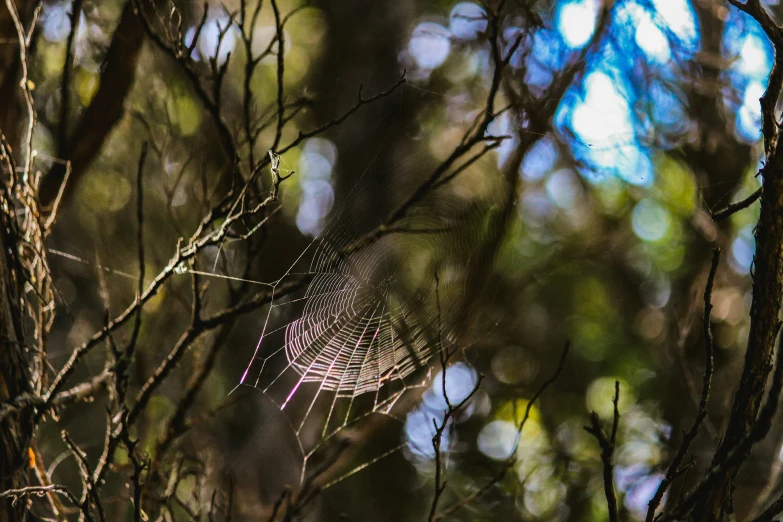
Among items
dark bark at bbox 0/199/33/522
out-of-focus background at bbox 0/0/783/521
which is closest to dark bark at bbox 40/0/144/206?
out-of-focus background at bbox 0/0/783/521

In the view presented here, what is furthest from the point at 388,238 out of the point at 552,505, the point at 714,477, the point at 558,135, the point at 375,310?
the point at 552,505

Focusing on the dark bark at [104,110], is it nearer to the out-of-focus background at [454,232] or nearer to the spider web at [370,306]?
the out-of-focus background at [454,232]

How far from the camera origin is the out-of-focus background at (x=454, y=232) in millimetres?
2963

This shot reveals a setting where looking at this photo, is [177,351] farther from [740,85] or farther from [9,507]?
[740,85]

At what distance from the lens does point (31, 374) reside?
184 cm

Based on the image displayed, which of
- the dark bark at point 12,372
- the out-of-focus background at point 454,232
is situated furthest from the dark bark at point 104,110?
the dark bark at point 12,372

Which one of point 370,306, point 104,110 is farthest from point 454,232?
point 104,110

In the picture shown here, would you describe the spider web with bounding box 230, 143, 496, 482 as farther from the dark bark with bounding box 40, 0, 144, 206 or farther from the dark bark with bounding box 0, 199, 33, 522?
the dark bark with bounding box 40, 0, 144, 206

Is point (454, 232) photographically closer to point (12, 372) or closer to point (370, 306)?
point (370, 306)

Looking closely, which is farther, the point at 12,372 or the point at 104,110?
the point at 104,110

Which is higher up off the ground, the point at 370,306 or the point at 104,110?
the point at 104,110

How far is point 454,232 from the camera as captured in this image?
3.25m

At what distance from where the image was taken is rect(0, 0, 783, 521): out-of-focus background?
2963mm

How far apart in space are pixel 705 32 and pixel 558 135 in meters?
1.51
